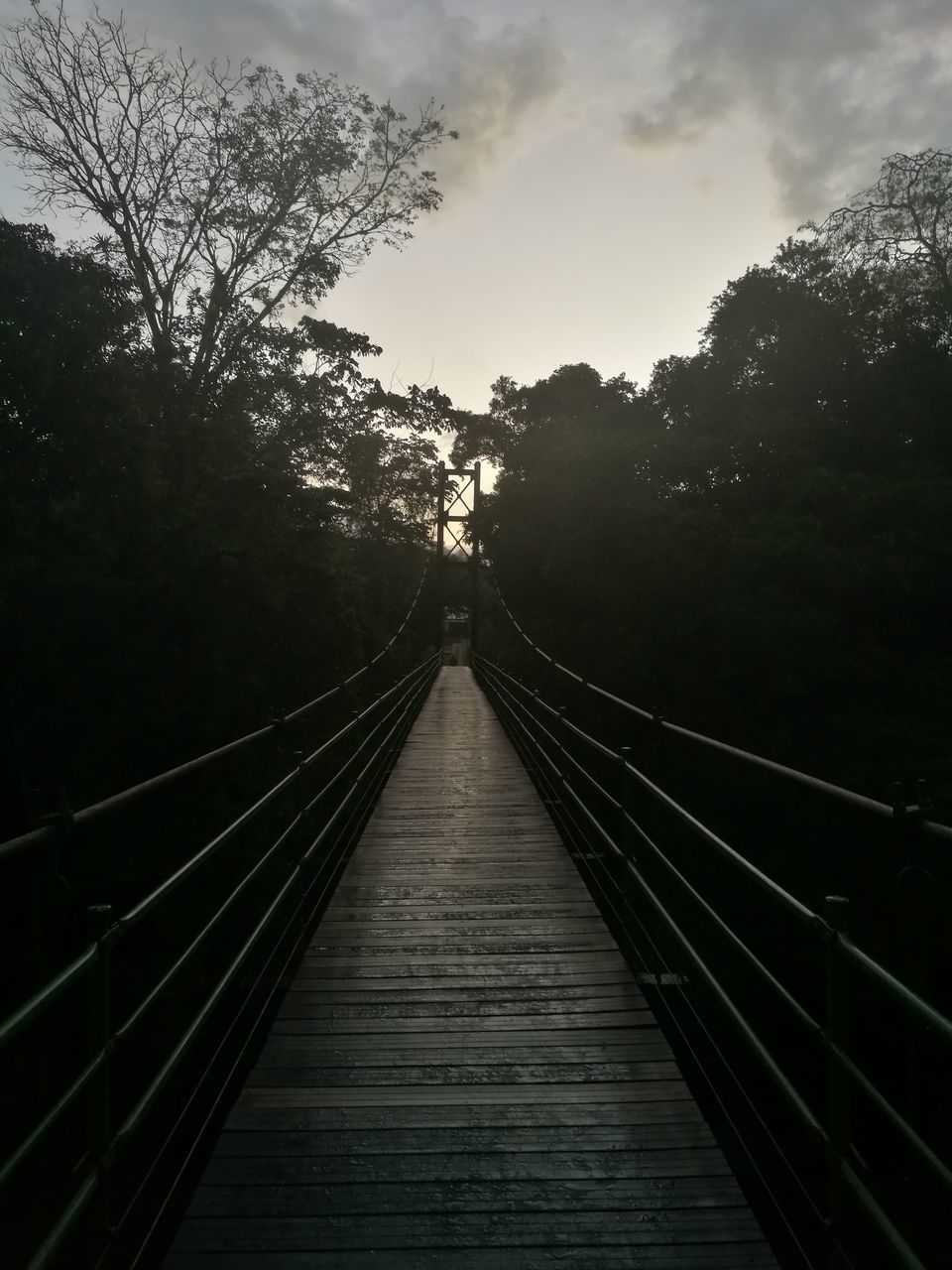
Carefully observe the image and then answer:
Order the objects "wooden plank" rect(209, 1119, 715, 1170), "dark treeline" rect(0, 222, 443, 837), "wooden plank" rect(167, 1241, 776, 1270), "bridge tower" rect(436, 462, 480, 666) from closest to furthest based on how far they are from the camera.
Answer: "wooden plank" rect(167, 1241, 776, 1270)
"wooden plank" rect(209, 1119, 715, 1170)
"dark treeline" rect(0, 222, 443, 837)
"bridge tower" rect(436, 462, 480, 666)

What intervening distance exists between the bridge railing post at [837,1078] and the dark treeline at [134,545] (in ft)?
30.3

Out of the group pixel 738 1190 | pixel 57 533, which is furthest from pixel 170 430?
pixel 738 1190

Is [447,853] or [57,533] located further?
[57,533]

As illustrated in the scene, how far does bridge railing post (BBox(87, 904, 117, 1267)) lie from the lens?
6.07 ft

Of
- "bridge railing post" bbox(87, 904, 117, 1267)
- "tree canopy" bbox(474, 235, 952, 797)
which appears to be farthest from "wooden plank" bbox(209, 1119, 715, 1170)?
"tree canopy" bbox(474, 235, 952, 797)

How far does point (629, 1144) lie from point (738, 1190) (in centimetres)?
29

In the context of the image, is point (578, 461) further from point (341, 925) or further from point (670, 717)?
point (341, 925)

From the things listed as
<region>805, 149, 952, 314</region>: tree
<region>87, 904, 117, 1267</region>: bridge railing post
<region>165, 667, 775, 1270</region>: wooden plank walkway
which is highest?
<region>805, 149, 952, 314</region>: tree

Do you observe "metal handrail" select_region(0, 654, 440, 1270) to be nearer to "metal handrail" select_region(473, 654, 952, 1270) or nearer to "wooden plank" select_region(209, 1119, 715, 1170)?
"wooden plank" select_region(209, 1119, 715, 1170)

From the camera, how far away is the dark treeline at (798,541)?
1623 cm

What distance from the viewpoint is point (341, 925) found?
4.17 metres

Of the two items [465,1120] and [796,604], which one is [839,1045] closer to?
[465,1120]

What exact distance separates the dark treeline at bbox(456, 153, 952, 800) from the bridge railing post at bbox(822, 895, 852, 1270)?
433 inches

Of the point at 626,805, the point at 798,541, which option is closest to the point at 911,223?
the point at 798,541
